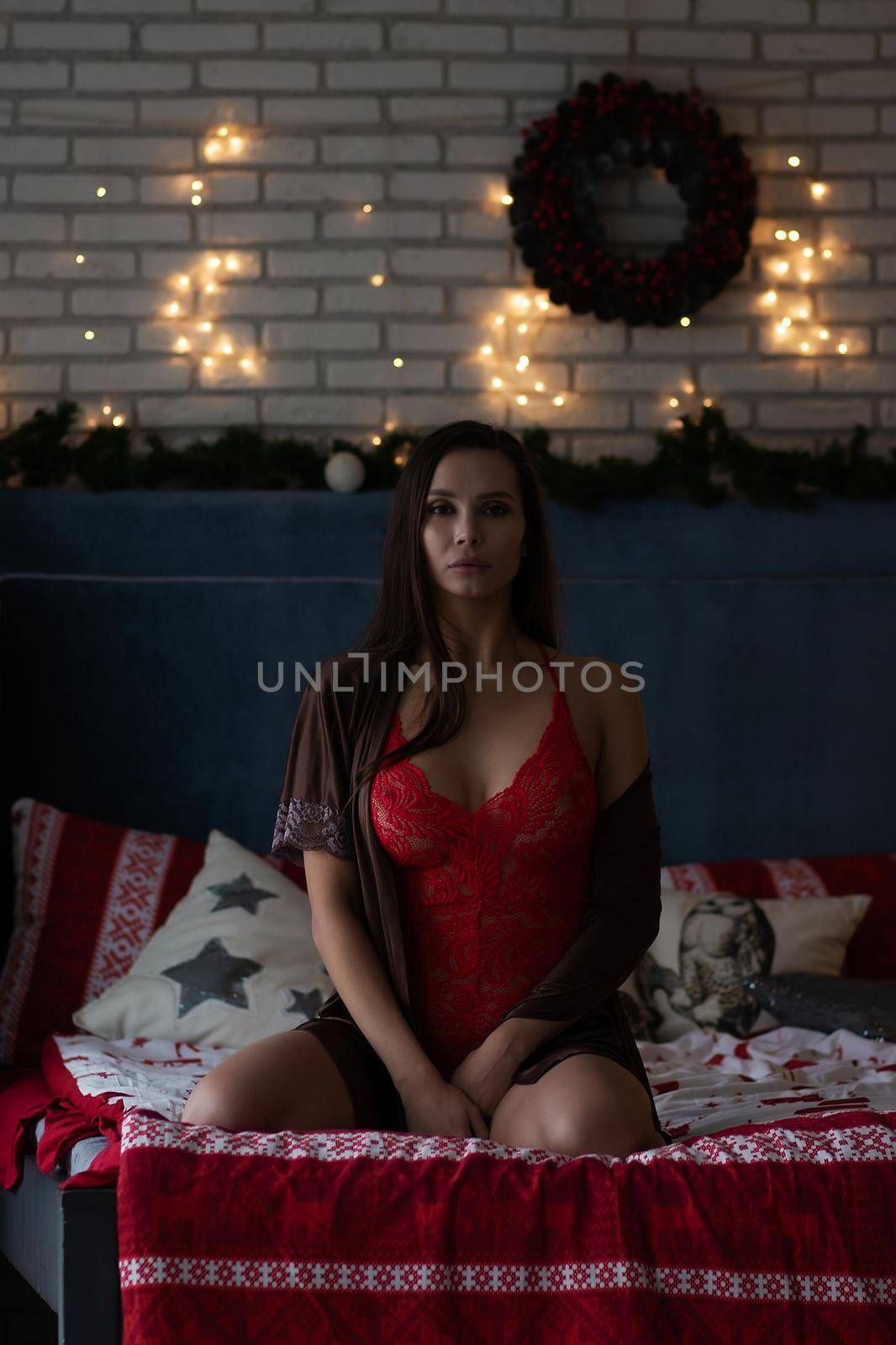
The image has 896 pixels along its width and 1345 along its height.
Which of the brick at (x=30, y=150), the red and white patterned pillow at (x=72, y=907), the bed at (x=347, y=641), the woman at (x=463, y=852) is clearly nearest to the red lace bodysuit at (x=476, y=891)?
the woman at (x=463, y=852)

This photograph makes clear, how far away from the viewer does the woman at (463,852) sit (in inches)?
72.6

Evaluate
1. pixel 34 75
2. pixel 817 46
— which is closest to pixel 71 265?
pixel 34 75

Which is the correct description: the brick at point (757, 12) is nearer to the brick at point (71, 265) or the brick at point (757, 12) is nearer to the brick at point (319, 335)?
the brick at point (319, 335)

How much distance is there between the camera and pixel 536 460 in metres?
3.37

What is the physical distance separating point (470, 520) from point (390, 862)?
1.75ft

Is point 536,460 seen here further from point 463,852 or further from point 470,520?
point 463,852

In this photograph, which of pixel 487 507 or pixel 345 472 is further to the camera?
pixel 345 472

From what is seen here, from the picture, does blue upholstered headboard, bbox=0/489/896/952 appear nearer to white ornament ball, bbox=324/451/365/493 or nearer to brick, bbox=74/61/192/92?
white ornament ball, bbox=324/451/365/493

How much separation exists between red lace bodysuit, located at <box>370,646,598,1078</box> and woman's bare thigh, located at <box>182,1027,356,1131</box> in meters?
0.20

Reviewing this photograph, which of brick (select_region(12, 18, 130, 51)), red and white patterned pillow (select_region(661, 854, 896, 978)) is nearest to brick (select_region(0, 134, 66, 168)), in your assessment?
brick (select_region(12, 18, 130, 51))

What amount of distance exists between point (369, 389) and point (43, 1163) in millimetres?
2146

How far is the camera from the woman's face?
81.8 inches

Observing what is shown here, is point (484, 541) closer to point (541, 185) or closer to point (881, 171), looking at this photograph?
point (541, 185)

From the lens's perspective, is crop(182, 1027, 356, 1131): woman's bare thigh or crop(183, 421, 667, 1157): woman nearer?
crop(182, 1027, 356, 1131): woman's bare thigh
